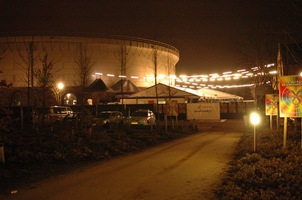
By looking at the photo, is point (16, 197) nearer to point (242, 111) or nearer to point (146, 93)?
point (146, 93)

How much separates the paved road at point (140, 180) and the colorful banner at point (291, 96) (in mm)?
2757

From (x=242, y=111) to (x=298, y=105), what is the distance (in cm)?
3313

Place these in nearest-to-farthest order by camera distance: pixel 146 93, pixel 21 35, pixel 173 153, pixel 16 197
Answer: pixel 16 197 → pixel 173 153 → pixel 146 93 → pixel 21 35

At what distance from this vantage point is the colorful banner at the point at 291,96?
11223 millimetres

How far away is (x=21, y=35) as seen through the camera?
186 feet

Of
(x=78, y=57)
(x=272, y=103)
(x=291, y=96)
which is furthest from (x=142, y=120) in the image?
(x=78, y=57)

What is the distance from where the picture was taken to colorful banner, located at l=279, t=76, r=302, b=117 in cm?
1122

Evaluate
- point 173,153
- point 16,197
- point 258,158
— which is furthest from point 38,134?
point 258,158

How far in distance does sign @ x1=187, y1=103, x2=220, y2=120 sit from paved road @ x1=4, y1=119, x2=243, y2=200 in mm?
16770

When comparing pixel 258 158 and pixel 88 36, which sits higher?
pixel 88 36

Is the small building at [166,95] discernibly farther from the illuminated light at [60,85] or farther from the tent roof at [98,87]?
the illuminated light at [60,85]

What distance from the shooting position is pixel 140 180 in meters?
9.32

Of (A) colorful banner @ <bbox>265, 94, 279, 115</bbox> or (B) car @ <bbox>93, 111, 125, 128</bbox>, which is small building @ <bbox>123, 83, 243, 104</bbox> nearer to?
(B) car @ <bbox>93, 111, 125, 128</bbox>

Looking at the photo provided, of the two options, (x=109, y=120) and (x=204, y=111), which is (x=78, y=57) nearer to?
(x=109, y=120)
